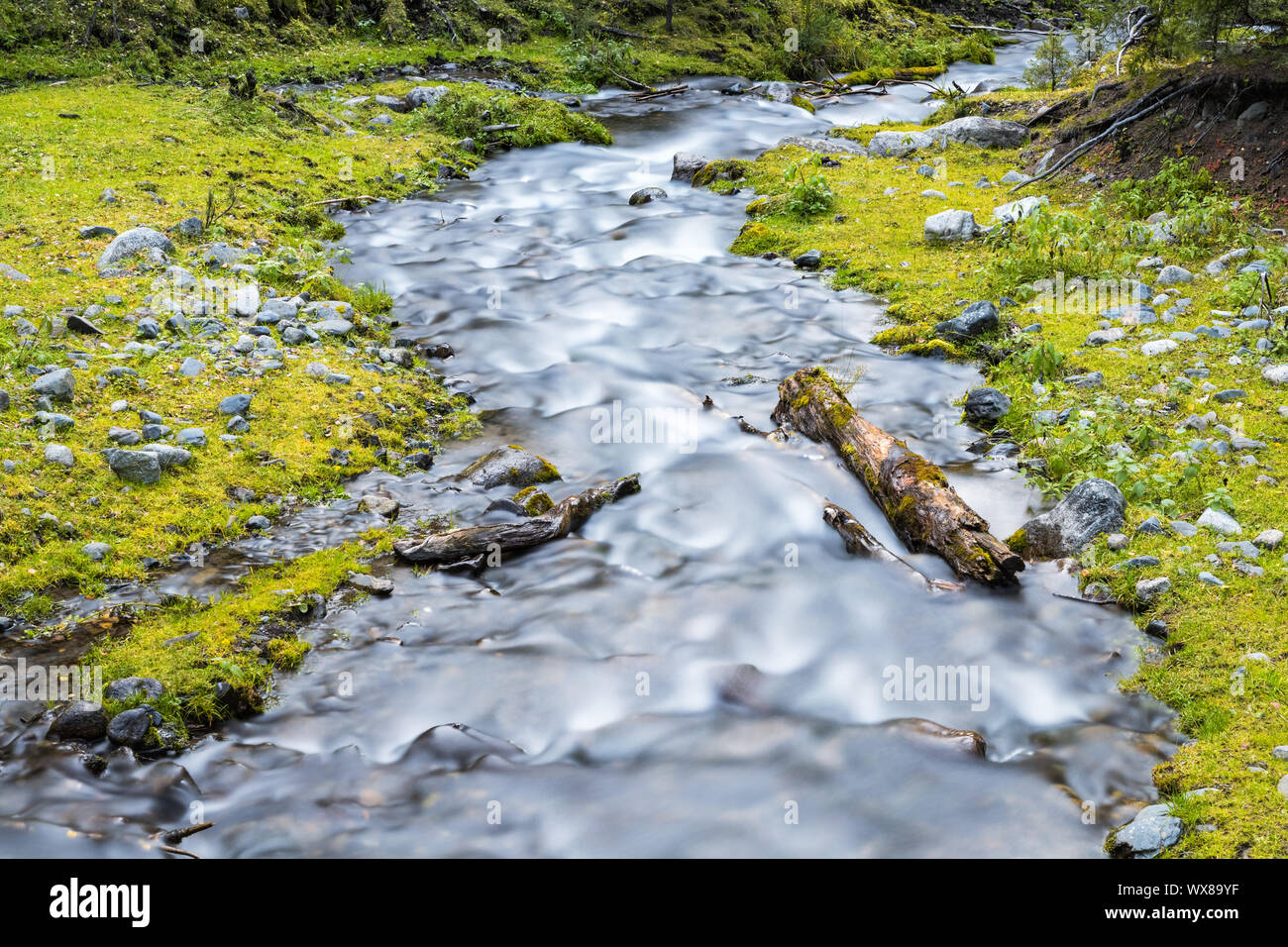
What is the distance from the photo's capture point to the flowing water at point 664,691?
523cm

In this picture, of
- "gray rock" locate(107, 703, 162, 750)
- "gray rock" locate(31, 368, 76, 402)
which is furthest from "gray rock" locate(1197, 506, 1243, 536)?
"gray rock" locate(31, 368, 76, 402)

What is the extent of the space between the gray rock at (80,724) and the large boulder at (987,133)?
1834cm

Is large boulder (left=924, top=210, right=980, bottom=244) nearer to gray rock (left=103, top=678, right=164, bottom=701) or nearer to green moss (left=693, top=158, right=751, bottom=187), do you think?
green moss (left=693, top=158, right=751, bottom=187)

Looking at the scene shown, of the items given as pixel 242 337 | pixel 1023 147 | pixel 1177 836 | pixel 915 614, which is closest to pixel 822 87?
pixel 1023 147

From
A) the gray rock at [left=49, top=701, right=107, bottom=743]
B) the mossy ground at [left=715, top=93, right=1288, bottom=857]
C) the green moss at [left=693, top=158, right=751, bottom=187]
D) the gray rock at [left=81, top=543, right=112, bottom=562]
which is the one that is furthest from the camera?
the green moss at [left=693, top=158, right=751, bottom=187]

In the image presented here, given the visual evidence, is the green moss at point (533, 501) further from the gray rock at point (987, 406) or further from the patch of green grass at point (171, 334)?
the gray rock at point (987, 406)

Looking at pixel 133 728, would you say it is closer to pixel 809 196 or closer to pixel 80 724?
pixel 80 724

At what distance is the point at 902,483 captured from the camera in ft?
26.1

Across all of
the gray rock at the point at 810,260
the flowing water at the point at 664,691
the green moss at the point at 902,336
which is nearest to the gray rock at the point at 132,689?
the flowing water at the point at 664,691

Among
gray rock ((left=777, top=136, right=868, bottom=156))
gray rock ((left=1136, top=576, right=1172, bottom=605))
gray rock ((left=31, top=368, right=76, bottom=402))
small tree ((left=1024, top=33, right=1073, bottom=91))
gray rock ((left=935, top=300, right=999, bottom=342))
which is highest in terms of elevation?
small tree ((left=1024, top=33, right=1073, bottom=91))

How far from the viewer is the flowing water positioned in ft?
17.1

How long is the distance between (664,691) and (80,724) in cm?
374

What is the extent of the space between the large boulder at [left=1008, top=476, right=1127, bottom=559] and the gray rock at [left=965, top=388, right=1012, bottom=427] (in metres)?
1.96

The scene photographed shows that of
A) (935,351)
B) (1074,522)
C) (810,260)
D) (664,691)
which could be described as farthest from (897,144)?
(664,691)
